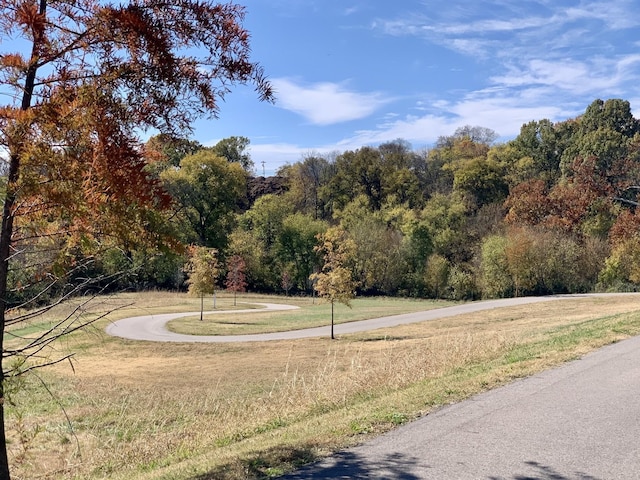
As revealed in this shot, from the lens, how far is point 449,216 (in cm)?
6350

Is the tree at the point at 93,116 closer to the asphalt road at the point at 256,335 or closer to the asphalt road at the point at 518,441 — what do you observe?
the asphalt road at the point at 518,441

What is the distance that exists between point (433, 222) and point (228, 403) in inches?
2140

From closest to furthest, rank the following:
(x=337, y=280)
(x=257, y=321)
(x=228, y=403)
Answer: (x=228, y=403) < (x=337, y=280) < (x=257, y=321)

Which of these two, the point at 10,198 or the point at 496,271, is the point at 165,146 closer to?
the point at 10,198

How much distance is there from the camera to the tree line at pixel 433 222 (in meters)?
50.8

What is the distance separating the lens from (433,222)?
6359cm

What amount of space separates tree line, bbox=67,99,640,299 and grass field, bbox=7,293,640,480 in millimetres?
21506

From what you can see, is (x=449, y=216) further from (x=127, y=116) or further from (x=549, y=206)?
(x=127, y=116)

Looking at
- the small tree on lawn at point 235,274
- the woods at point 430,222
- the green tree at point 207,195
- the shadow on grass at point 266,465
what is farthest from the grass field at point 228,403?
the green tree at point 207,195

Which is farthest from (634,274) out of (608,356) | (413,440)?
(413,440)

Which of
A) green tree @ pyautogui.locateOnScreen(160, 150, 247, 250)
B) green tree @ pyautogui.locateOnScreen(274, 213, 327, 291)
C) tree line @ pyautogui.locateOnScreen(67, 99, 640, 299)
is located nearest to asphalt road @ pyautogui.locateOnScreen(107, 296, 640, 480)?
tree line @ pyautogui.locateOnScreen(67, 99, 640, 299)

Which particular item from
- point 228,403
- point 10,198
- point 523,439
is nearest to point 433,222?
point 228,403

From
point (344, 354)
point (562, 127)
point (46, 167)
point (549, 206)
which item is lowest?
point (344, 354)

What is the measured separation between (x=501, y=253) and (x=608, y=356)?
45.3m
